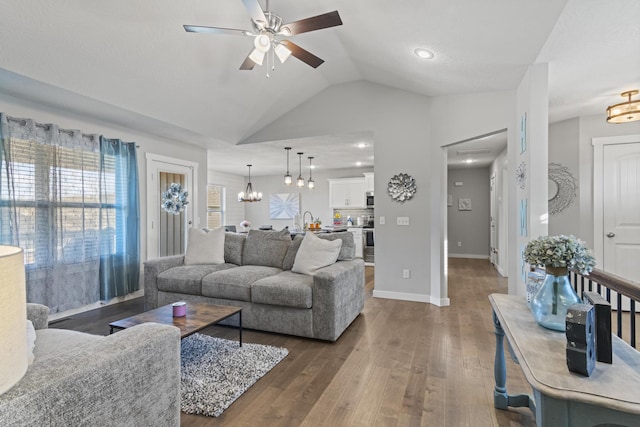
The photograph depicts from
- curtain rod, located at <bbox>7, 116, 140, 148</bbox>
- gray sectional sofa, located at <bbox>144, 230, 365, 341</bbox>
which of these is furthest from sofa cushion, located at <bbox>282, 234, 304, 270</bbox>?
curtain rod, located at <bbox>7, 116, 140, 148</bbox>

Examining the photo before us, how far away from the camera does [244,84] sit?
4.10m

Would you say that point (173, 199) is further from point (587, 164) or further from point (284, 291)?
point (587, 164)

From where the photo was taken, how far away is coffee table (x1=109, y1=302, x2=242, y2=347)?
7.59 feet

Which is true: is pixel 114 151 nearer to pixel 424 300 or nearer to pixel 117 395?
pixel 117 395

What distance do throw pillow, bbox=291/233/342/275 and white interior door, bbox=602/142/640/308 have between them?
3396 mm

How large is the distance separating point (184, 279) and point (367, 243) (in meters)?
5.03

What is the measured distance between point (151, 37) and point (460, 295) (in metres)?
4.88

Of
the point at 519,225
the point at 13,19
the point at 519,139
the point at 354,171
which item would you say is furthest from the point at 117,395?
the point at 354,171

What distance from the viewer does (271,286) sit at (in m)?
3.03

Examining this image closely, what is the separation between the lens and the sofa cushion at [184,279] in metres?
3.42

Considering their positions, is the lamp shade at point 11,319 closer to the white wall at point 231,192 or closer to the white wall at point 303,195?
the white wall at point 303,195

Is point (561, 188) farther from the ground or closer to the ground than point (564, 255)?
farther from the ground

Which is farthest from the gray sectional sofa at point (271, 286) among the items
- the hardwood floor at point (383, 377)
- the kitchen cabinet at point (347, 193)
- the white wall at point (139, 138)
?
the kitchen cabinet at point (347, 193)

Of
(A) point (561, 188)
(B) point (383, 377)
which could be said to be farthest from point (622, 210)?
(B) point (383, 377)
